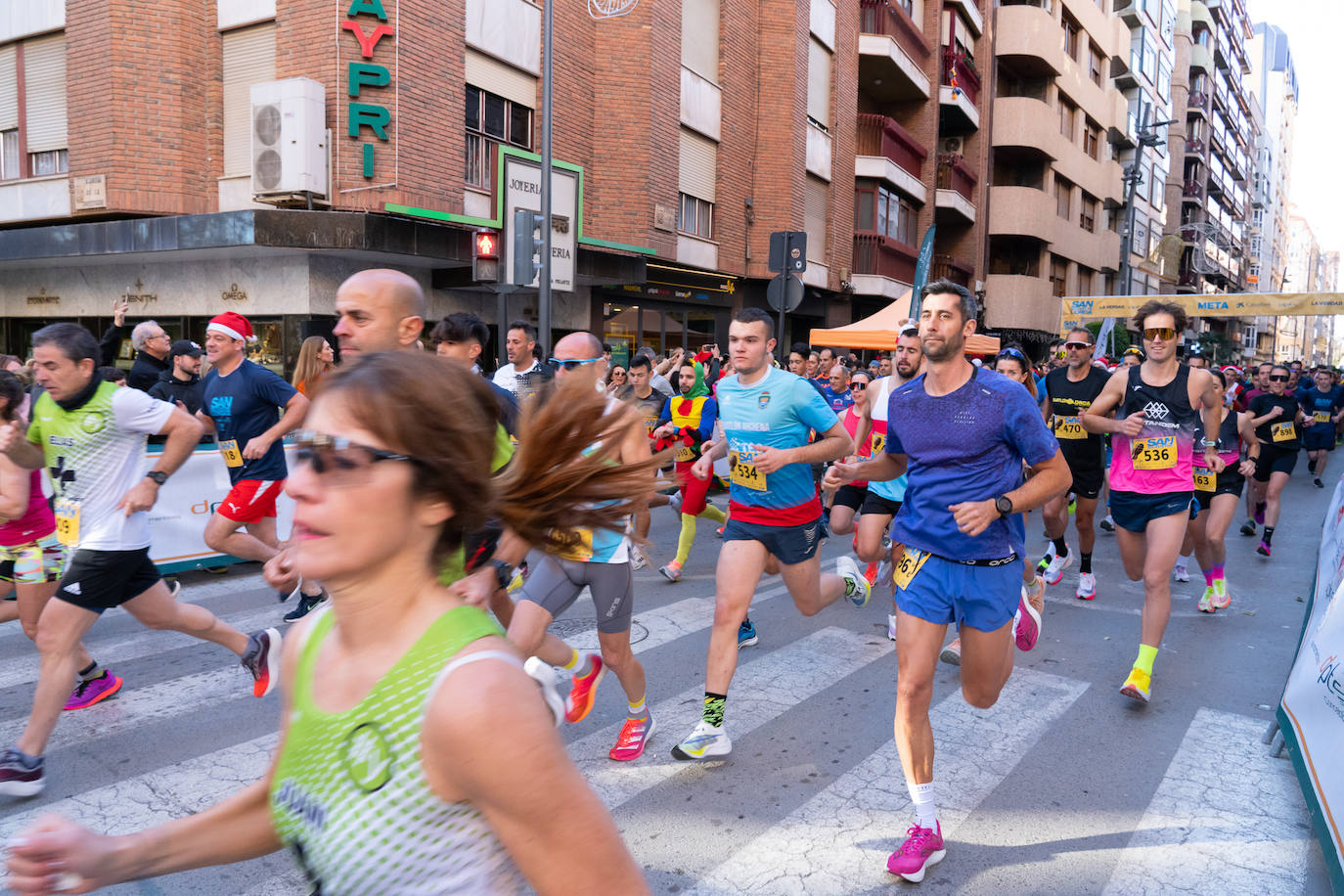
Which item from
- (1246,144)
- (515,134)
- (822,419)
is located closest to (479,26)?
(515,134)

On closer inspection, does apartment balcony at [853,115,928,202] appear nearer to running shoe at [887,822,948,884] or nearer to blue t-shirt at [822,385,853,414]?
blue t-shirt at [822,385,853,414]

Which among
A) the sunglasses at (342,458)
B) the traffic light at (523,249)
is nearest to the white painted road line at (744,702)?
the sunglasses at (342,458)

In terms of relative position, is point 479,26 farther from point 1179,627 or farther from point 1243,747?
point 1243,747

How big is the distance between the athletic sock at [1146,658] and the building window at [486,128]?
44.0 ft

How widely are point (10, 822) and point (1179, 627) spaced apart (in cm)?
692

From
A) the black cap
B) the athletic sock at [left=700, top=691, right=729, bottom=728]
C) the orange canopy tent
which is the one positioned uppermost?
the orange canopy tent

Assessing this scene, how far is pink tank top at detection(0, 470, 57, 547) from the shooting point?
483cm

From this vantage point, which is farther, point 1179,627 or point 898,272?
point 898,272

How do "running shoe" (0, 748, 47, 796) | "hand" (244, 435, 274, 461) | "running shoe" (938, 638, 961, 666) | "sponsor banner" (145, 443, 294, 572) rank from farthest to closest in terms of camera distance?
"sponsor banner" (145, 443, 294, 572), "hand" (244, 435, 274, 461), "running shoe" (938, 638, 961, 666), "running shoe" (0, 748, 47, 796)

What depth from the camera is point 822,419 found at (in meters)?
4.86

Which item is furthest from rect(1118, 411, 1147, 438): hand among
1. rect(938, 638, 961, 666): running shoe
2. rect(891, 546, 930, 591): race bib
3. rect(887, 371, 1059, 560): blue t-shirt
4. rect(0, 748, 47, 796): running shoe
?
rect(0, 748, 47, 796): running shoe

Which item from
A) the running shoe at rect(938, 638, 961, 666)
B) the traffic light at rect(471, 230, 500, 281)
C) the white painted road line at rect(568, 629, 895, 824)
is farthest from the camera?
the traffic light at rect(471, 230, 500, 281)

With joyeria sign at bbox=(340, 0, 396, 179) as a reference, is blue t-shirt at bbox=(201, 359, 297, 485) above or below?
below

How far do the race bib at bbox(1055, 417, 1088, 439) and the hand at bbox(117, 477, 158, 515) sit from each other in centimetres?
698
